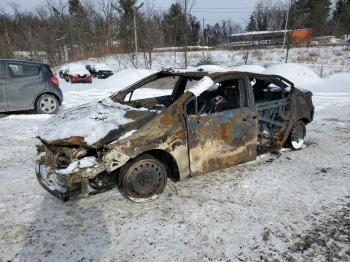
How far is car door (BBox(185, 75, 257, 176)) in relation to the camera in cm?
424

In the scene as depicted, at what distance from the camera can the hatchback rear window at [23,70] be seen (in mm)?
8656

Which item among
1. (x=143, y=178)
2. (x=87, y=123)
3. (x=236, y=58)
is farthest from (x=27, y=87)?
(x=236, y=58)

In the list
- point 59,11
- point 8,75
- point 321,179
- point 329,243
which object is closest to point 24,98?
point 8,75

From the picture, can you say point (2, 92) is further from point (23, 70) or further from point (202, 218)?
point (202, 218)

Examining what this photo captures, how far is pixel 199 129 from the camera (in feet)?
13.9

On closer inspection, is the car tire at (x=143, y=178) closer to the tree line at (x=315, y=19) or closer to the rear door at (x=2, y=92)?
the rear door at (x=2, y=92)

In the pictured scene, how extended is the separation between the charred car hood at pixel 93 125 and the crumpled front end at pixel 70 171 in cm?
12

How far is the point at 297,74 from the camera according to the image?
17609mm

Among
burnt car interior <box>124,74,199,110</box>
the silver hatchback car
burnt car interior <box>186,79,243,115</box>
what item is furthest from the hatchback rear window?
burnt car interior <box>186,79,243,115</box>

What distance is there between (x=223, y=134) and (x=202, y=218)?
1.34 m

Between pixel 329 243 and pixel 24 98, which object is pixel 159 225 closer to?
pixel 329 243

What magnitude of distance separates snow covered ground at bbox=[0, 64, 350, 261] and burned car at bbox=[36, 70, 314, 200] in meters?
0.27

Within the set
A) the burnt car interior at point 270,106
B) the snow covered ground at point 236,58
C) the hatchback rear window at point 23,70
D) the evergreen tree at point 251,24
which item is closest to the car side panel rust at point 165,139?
the burnt car interior at point 270,106

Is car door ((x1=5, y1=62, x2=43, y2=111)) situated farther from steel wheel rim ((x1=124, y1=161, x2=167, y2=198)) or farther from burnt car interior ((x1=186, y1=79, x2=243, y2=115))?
steel wheel rim ((x1=124, y1=161, x2=167, y2=198))
